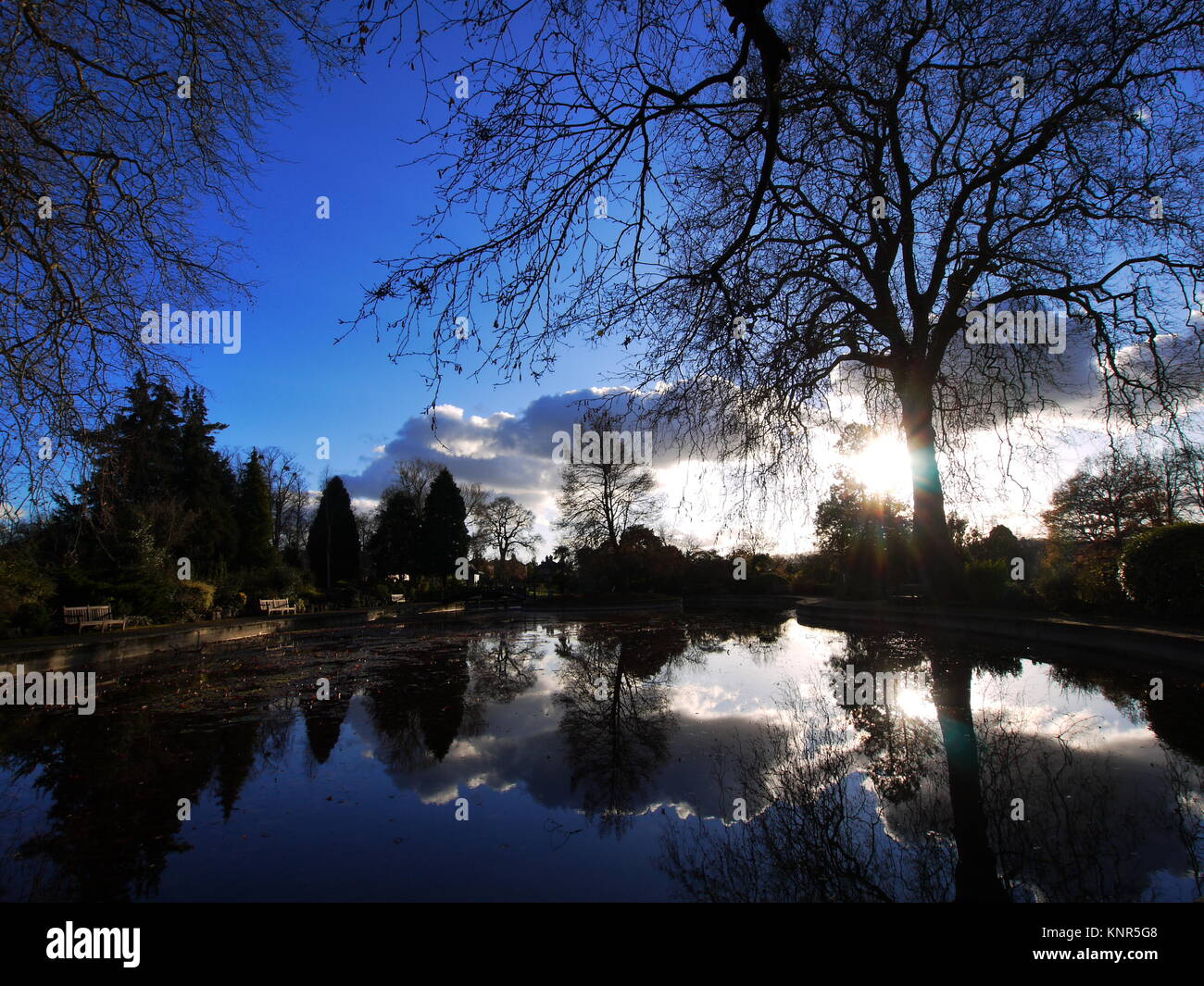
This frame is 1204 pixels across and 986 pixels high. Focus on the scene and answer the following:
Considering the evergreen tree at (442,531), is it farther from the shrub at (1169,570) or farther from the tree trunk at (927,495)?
the shrub at (1169,570)

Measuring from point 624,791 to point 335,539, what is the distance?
134ft

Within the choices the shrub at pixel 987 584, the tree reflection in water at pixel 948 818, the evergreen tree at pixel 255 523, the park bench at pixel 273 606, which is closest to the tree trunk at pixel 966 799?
the tree reflection in water at pixel 948 818

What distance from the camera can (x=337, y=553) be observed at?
135ft

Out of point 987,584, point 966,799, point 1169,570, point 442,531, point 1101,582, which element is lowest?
point 966,799

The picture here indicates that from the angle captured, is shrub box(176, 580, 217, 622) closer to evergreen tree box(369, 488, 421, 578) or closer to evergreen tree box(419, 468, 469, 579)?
evergreen tree box(419, 468, 469, 579)

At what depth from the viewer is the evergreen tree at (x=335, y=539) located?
1586 inches

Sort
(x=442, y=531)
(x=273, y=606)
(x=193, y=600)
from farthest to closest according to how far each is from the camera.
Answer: (x=442, y=531)
(x=273, y=606)
(x=193, y=600)

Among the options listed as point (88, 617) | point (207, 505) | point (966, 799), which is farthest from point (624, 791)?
point (207, 505)

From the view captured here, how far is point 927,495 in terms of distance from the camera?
1341cm

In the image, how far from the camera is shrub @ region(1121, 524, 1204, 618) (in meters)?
10.3

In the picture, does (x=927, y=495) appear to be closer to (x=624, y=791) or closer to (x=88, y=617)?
(x=624, y=791)

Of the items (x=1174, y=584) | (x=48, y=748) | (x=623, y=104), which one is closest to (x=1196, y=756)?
(x=623, y=104)
